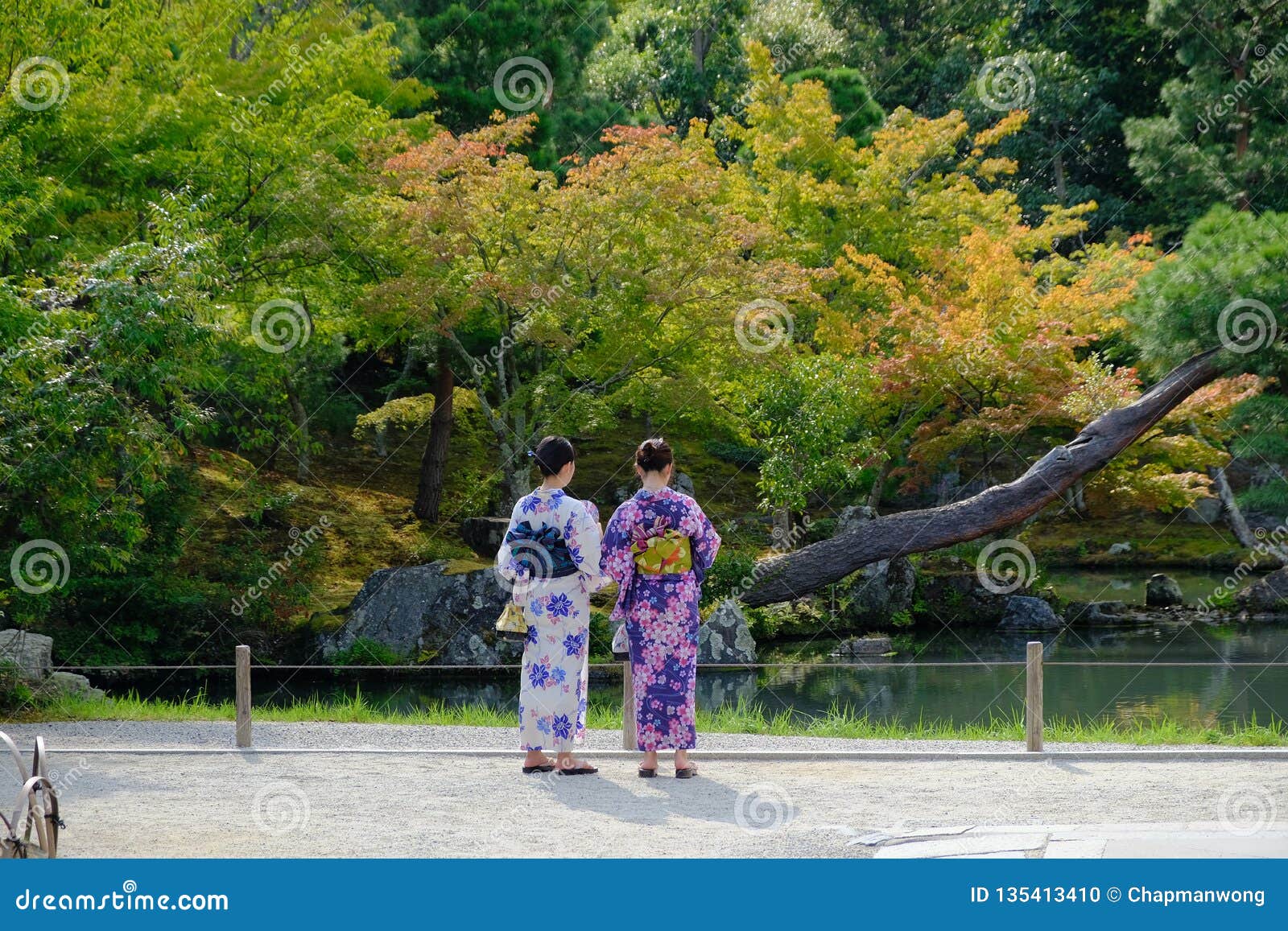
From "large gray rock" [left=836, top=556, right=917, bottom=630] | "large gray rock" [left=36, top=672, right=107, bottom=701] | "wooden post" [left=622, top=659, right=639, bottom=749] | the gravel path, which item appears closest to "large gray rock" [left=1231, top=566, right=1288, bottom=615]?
"large gray rock" [left=836, top=556, right=917, bottom=630]

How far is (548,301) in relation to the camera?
14.1m

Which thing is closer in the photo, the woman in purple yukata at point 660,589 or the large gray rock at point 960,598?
the woman in purple yukata at point 660,589

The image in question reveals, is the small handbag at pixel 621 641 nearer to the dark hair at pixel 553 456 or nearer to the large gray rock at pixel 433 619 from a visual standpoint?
the dark hair at pixel 553 456

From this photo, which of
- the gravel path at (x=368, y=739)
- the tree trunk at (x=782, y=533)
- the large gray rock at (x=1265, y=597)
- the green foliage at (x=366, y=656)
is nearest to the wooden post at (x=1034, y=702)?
the gravel path at (x=368, y=739)

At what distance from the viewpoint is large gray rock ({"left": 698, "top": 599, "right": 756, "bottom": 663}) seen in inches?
525

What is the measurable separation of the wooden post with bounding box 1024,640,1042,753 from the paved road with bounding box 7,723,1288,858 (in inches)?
10.3

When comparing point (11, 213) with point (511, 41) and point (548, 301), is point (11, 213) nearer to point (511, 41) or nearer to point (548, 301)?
point (548, 301)

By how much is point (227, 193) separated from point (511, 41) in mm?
6960

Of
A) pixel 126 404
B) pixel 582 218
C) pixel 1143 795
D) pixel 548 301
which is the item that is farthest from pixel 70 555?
pixel 1143 795

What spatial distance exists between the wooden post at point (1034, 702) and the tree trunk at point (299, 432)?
455 inches

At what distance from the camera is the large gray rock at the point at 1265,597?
52.1ft

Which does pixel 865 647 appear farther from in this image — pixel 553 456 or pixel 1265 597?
pixel 553 456

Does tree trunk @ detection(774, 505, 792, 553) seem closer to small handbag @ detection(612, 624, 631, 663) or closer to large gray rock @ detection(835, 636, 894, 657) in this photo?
large gray rock @ detection(835, 636, 894, 657)

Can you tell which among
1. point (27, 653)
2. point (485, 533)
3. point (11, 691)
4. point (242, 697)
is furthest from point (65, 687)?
point (485, 533)
